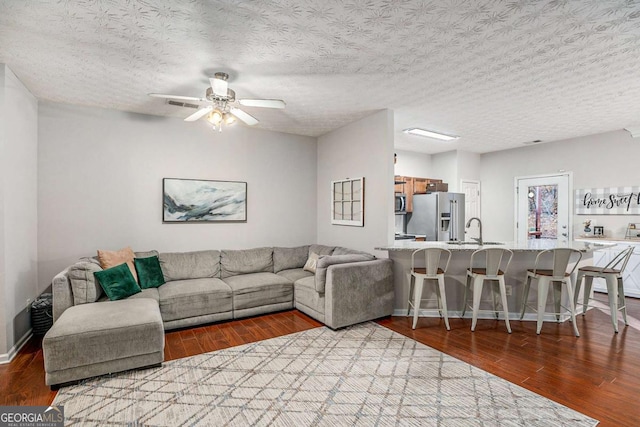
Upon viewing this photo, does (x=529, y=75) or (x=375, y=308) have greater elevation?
(x=529, y=75)

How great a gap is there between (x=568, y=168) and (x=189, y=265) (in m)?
6.68

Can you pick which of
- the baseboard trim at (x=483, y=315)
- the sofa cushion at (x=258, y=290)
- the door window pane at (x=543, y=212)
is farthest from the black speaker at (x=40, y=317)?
the door window pane at (x=543, y=212)

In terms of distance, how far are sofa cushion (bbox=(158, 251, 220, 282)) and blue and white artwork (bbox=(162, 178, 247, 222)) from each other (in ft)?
1.78

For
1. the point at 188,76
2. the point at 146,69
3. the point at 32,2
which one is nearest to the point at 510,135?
the point at 188,76

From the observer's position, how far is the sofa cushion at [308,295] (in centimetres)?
387

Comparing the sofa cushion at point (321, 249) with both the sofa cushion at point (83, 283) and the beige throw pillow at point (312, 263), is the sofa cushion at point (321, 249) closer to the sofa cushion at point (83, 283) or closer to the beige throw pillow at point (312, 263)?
the beige throw pillow at point (312, 263)

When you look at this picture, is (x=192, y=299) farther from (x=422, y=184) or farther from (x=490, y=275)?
(x=422, y=184)

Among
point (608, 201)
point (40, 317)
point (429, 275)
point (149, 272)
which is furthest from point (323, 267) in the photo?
point (608, 201)

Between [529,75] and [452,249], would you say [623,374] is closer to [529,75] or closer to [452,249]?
[452,249]

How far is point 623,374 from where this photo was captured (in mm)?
2686

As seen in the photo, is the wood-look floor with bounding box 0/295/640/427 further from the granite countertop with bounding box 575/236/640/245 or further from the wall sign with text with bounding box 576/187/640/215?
the wall sign with text with bounding box 576/187/640/215

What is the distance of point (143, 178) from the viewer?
14.4 ft

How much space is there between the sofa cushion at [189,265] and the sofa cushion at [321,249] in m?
1.47

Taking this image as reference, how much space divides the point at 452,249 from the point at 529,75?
1.97 meters
